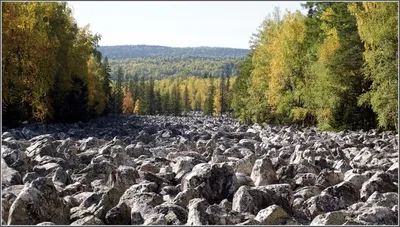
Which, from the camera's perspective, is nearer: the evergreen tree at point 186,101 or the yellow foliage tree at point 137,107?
the yellow foliage tree at point 137,107

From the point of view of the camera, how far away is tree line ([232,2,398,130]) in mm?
25266

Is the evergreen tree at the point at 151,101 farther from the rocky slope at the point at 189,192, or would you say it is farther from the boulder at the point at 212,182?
the boulder at the point at 212,182

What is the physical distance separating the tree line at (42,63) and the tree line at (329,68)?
15.0 metres

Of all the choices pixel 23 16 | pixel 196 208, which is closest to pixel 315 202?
pixel 196 208

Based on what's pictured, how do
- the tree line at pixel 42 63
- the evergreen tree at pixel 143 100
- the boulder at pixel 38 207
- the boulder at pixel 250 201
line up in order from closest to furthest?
the boulder at pixel 38 207 → the boulder at pixel 250 201 → the tree line at pixel 42 63 → the evergreen tree at pixel 143 100

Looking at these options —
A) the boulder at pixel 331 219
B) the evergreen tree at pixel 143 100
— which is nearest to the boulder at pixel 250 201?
the boulder at pixel 331 219

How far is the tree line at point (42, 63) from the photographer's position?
23297 mm

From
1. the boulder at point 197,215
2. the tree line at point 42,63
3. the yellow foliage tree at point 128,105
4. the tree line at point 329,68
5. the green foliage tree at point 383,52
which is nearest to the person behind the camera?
the boulder at point 197,215

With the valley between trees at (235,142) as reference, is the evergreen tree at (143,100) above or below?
below

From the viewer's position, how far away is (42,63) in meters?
27.0

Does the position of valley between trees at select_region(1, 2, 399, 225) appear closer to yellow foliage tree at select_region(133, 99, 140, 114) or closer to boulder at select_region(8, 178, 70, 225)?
boulder at select_region(8, 178, 70, 225)

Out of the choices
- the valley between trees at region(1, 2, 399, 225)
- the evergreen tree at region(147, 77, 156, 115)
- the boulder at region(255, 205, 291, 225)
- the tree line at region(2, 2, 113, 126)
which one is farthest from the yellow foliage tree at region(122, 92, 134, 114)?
the boulder at region(255, 205, 291, 225)

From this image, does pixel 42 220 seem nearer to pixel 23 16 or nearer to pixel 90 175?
pixel 90 175

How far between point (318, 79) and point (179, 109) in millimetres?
105171
